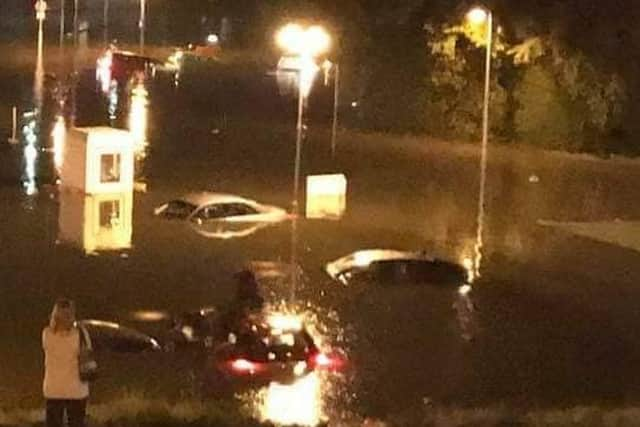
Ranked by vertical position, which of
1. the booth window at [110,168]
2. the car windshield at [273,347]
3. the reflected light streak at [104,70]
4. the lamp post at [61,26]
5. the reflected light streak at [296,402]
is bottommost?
the reflected light streak at [296,402]

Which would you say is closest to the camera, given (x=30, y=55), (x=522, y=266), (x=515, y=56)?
(x=522, y=266)

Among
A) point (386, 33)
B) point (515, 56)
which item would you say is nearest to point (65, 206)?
point (515, 56)

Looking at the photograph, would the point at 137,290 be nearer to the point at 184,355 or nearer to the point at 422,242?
the point at 184,355

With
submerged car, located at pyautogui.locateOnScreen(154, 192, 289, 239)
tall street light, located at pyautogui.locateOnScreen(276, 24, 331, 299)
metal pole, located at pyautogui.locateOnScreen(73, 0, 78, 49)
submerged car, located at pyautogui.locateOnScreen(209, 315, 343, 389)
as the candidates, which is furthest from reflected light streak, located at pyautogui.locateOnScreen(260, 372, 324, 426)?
metal pole, located at pyautogui.locateOnScreen(73, 0, 78, 49)

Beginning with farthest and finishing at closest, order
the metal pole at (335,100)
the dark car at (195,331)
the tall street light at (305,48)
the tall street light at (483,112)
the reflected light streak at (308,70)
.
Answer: the reflected light streak at (308,70), the metal pole at (335,100), the tall street light at (305,48), the tall street light at (483,112), the dark car at (195,331)

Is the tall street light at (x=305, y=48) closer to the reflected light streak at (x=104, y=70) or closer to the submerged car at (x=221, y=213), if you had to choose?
the reflected light streak at (x=104, y=70)

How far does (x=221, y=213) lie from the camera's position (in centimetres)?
3562

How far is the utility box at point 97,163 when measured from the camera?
3847 cm

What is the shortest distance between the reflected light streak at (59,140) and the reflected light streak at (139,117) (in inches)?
84.3

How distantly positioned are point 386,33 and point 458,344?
38936 millimetres

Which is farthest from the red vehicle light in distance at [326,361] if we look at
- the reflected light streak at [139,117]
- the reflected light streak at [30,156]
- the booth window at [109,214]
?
the reflected light streak at [139,117]

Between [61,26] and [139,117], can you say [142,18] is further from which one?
[139,117]

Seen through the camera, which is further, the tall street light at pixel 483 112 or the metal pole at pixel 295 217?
the tall street light at pixel 483 112

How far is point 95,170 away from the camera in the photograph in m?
38.6
